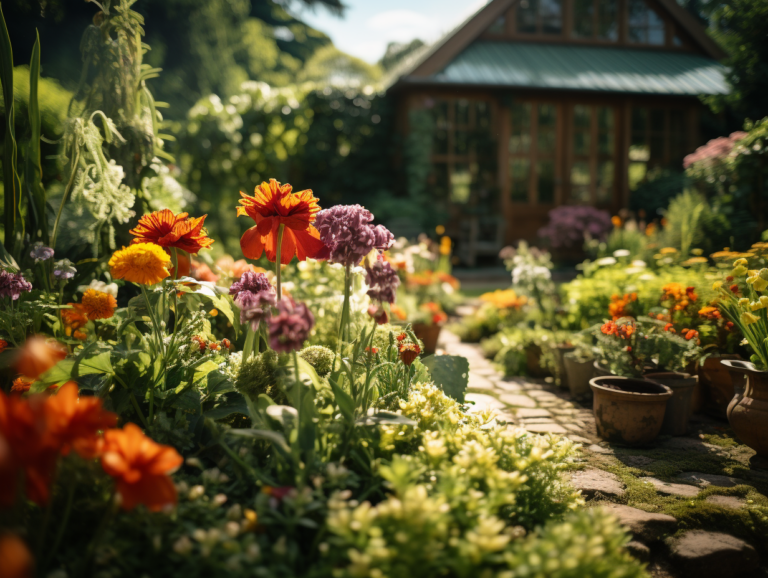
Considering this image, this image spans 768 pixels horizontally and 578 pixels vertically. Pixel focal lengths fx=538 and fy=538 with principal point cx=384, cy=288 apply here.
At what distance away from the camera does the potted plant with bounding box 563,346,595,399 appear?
353 cm

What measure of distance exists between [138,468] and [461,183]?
9480mm

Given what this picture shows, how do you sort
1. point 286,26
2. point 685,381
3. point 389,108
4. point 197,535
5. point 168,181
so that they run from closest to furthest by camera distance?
point 197,535, point 685,381, point 168,181, point 389,108, point 286,26

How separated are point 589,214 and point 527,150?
5.44 feet

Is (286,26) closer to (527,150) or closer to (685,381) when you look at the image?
(527,150)

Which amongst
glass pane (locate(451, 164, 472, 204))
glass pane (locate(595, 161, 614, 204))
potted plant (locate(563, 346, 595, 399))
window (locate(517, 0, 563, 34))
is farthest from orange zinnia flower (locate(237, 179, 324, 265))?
window (locate(517, 0, 563, 34))

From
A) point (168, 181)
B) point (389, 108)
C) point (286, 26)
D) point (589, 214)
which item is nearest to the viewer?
point (168, 181)

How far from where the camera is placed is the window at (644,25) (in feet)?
37.4

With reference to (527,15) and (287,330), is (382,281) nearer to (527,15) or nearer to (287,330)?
(287,330)

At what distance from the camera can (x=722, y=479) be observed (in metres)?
2.40

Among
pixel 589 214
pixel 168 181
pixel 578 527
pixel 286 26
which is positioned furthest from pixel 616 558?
pixel 286 26

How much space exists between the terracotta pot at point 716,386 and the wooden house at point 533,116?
635 centimetres

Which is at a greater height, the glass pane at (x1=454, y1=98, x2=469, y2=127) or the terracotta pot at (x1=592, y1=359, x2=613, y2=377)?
the glass pane at (x1=454, y1=98, x2=469, y2=127)

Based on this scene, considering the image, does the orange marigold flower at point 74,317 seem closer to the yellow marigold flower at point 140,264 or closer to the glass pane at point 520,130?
the yellow marigold flower at point 140,264

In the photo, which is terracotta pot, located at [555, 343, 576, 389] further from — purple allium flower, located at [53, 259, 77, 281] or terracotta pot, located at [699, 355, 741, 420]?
purple allium flower, located at [53, 259, 77, 281]
